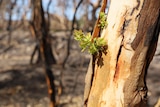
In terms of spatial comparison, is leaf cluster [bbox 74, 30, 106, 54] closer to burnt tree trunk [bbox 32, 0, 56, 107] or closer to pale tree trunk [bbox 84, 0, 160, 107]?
pale tree trunk [bbox 84, 0, 160, 107]

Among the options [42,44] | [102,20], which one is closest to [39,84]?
[42,44]

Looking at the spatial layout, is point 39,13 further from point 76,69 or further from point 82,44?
point 82,44

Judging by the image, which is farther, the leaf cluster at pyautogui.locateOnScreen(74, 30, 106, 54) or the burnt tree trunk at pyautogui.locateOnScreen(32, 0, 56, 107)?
the burnt tree trunk at pyautogui.locateOnScreen(32, 0, 56, 107)

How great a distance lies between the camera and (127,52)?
1345 millimetres

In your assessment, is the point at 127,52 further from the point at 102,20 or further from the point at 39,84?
the point at 39,84

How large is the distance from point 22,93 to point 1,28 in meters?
12.7

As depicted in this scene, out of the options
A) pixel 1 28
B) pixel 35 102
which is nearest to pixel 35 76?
pixel 35 102

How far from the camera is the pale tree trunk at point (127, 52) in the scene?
1.32 m

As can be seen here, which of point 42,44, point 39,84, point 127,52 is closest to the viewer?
point 127,52

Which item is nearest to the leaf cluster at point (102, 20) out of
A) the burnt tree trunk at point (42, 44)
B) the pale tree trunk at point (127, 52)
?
the pale tree trunk at point (127, 52)

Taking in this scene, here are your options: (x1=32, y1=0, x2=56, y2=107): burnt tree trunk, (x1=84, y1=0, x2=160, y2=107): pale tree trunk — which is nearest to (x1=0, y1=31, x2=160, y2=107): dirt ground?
(x1=32, y1=0, x2=56, y2=107): burnt tree trunk

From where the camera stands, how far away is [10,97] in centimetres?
633

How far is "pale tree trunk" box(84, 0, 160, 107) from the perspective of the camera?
1.32m

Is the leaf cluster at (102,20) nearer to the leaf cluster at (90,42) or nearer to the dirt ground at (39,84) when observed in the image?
the leaf cluster at (90,42)
